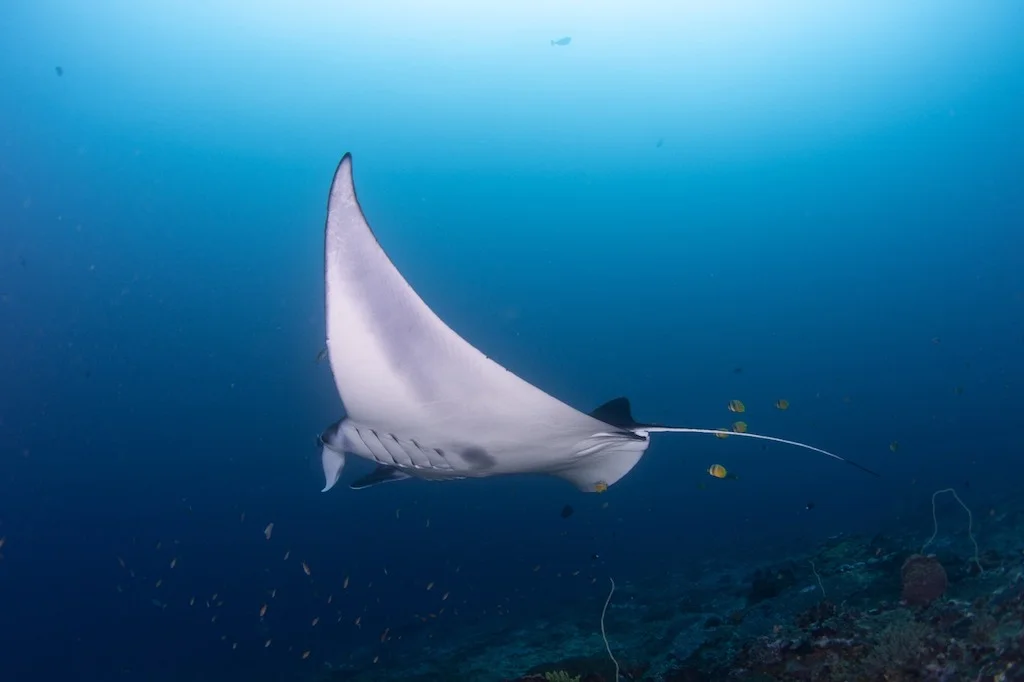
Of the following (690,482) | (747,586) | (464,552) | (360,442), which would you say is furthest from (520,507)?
(360,442)

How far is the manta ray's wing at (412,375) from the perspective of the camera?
2242 mm

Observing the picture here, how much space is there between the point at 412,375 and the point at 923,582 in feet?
17.0

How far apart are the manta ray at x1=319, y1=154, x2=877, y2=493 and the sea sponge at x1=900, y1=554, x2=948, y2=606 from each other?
3294mm

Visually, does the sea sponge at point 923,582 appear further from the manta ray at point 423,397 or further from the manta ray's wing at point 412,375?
the manta ray's wing at point 412,375

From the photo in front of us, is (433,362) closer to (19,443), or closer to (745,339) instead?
(19,443)

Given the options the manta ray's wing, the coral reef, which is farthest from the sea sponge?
the manta ray's wing

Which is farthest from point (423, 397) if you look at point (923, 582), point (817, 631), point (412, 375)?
point (923, 582)

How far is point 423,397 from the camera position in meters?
2.83

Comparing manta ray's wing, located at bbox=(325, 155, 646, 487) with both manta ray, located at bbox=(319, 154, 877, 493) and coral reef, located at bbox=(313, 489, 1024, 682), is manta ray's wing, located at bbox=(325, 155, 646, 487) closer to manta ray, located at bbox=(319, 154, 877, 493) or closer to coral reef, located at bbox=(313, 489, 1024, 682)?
manta ray, located at bbox=(319, 154, 877, 493)

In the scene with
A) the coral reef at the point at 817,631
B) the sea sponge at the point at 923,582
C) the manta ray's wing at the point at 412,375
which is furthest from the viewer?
the sea sponge at the point at 923,582

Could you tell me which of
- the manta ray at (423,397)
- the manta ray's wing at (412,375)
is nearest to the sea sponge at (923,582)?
the manta ray at (423,397)

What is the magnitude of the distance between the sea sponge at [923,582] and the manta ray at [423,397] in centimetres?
329

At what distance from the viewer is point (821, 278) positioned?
59.9m

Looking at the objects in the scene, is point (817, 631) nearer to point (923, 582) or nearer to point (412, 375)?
point (923, 582)
